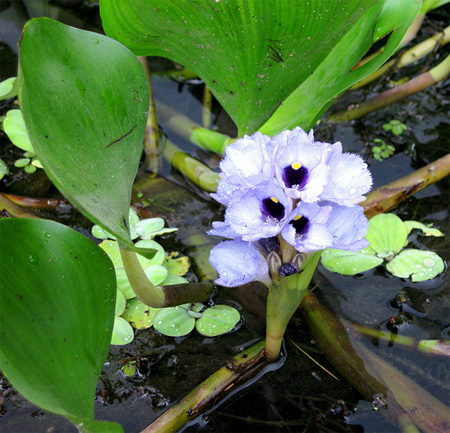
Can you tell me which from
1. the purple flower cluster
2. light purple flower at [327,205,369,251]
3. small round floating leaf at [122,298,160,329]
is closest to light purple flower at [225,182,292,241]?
the purple flower cluster

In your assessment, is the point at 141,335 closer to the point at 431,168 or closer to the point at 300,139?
the point at 300,139

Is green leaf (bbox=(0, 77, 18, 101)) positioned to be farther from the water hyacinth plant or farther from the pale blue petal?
the pale blue petal

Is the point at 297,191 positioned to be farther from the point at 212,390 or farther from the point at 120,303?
the point at 120,303

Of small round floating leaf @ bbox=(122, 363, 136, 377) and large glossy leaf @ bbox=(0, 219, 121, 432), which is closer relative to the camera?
large glossy leaf @ bbox=(0, 219, 121, 432)

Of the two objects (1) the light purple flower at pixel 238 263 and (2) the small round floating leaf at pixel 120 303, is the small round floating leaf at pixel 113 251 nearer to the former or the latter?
(2) the small round floating leaf at pixel 120 303

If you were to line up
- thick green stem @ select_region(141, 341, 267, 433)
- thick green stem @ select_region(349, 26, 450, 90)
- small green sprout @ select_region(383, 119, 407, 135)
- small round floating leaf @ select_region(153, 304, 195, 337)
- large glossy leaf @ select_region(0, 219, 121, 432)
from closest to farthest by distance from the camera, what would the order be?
1. large glossy leaf @ select_region(0, 219, 121, 432)
2. thick green stem @ select_region(141, 341, 267, 433)
3. small round floating leaf @ select_region(153, 304, 195, 337)
4. small green sprout @ select_region(383, 119, 407, 135)
5. thick green stem @ select_region(349, 26, 450, 90)

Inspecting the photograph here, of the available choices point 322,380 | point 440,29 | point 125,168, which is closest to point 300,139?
point 125,168

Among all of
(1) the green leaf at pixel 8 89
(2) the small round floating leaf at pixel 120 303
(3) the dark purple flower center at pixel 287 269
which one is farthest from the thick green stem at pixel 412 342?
(1) the green leaf at pixel 8 89

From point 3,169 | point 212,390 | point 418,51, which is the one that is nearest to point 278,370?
point 212,390
